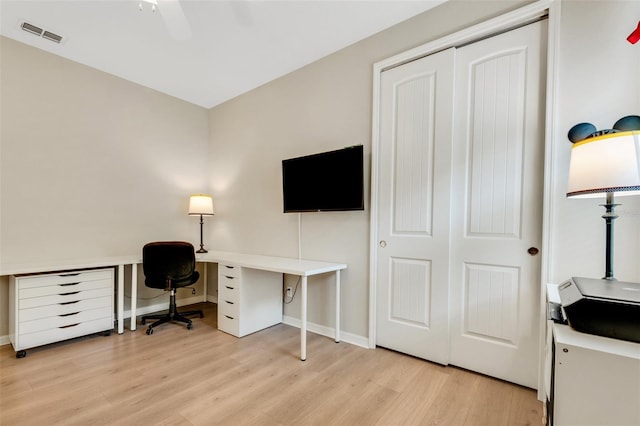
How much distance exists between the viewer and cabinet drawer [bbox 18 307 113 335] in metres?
2.40

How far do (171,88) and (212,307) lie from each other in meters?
2.85

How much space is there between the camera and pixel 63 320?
2.56 m

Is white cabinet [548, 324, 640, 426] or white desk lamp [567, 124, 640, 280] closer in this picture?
white cabinet [548, 324, 640, 426]

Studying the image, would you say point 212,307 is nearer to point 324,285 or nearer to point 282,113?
point 324,285

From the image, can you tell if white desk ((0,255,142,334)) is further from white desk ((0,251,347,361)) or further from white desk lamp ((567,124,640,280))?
white desk lamp ((567,124,640,280))

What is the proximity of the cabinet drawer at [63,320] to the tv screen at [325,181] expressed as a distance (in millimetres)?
2014

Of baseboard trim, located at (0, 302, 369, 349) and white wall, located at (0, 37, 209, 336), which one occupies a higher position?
white wall, located at (0, 37, 209, 336)

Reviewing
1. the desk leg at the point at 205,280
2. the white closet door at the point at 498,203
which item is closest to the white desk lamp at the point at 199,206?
the desk leg at the point at 205,280

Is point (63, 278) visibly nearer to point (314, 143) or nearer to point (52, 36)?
point (52, 36)

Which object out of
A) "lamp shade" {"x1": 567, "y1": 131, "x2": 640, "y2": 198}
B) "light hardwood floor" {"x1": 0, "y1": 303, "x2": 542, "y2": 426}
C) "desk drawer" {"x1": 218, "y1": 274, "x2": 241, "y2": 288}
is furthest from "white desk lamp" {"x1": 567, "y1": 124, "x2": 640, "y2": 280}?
"desk drawer" {"x1": 218, "y1": 274, "x2": 241, "y2": 288}

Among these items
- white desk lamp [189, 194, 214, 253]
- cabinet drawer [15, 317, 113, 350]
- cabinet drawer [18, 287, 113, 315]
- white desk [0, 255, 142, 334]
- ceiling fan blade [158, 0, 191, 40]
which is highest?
ceiling fan blade [158, 0, 191, 40]

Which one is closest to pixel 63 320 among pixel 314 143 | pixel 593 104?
pixel 314 143

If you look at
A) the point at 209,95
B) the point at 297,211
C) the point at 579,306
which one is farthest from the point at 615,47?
the point at 209,95

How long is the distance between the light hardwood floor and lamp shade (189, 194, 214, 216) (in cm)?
158
